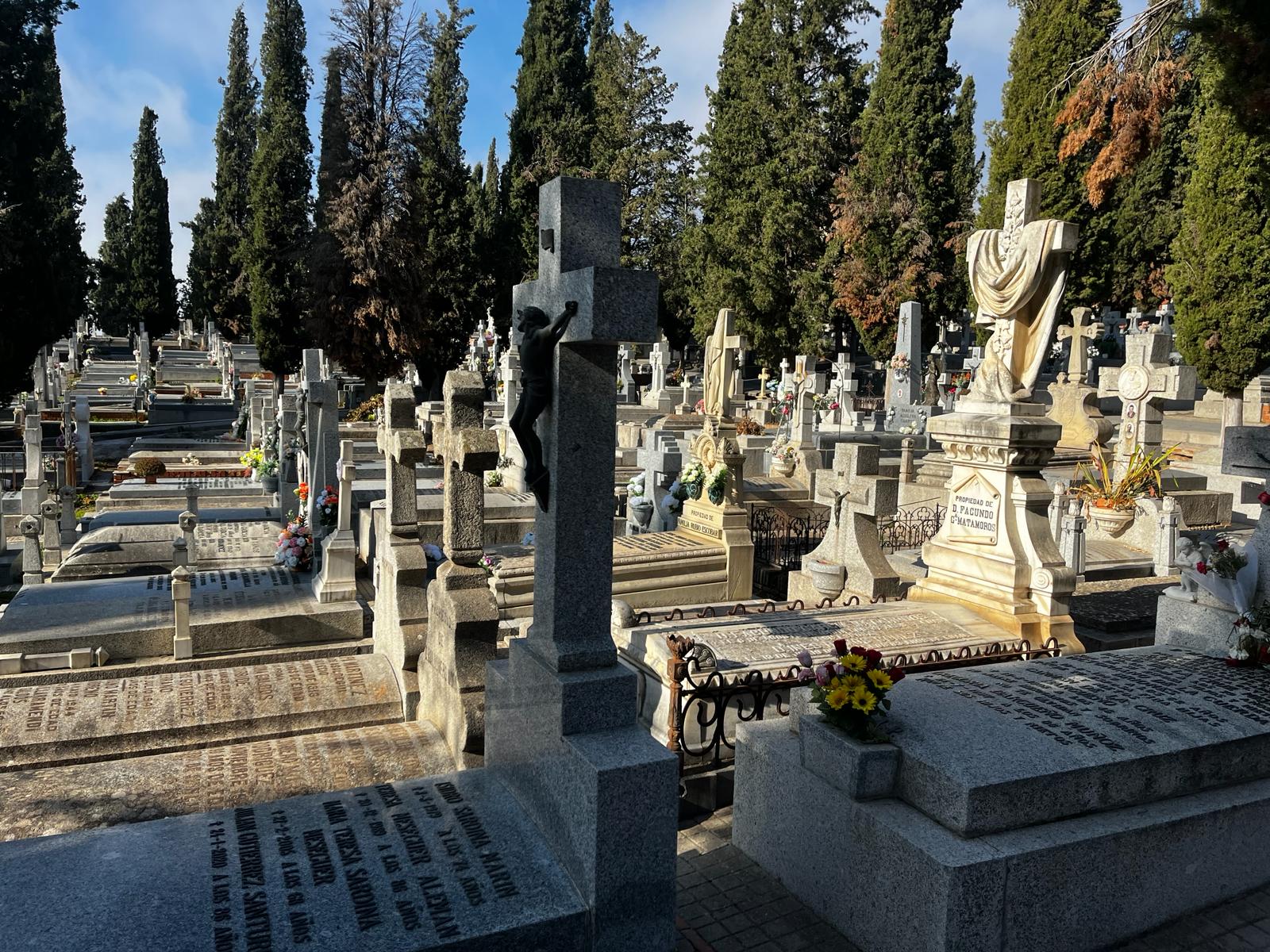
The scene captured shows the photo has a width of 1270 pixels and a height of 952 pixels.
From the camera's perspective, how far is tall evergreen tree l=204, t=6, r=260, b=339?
42500mm

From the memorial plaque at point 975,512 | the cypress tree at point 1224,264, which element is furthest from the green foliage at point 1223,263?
the memorial plaque at point 975,512

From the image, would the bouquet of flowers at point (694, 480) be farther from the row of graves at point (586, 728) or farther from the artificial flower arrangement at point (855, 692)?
the artificial flower arrangement at point (855, 692)

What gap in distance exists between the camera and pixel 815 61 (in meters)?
33.9

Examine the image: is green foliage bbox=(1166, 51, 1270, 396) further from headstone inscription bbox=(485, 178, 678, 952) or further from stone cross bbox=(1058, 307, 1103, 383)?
headstone inscription bbox=(485, 178, 678, 952)

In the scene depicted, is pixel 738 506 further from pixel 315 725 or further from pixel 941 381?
pixel 941 381

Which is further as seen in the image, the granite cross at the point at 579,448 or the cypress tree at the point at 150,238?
the cypress tree at the point at 150,238

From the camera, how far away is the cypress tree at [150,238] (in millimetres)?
56125

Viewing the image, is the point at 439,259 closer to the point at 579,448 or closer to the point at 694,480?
the point at 694,480

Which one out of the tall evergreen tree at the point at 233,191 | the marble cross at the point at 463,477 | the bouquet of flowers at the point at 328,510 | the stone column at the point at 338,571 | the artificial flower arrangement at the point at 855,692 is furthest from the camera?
the tall evergreen tree at the point at 233,191

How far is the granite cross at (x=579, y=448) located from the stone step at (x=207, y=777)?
6.98ft

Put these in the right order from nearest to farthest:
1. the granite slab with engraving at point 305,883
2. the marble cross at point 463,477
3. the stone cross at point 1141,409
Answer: the granite slab with engraving at point 305,883 < the marble cross at point 463,477 < the stone cross at point 1141,409

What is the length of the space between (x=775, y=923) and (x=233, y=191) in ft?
159

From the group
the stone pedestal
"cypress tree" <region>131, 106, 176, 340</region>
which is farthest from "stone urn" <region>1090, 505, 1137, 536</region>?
"cypress tree" <region>131, 106, 176, 340</region>

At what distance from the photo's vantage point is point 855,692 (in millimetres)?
3908
